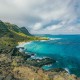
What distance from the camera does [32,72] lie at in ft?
205

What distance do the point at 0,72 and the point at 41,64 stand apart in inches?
1507

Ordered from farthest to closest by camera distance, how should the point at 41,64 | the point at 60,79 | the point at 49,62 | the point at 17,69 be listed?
the point at 49,62 → the point at 41,64 → the point at 17,69 → the point at 60,79

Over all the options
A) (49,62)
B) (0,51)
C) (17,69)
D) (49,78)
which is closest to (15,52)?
(0,51)

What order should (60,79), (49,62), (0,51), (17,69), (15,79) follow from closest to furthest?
(15,79) → (60,79) → (17,69) → (49,62) → (0,51)

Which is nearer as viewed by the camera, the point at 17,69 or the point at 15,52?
the point at 17,69

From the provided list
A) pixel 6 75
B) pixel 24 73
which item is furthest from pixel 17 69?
pixel 6 75

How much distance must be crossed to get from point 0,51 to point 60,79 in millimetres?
63196

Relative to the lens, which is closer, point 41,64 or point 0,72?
point 0,72

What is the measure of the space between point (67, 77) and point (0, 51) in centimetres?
6256

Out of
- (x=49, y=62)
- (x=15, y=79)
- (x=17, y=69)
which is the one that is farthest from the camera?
(x=49, y=62)

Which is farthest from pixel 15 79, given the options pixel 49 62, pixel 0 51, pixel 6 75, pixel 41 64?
pixel 0 51

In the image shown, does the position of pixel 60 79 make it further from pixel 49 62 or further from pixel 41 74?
pixel 49 62

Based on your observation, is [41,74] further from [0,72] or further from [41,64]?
[41,64]

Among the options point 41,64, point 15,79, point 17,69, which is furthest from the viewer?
point 41,64
